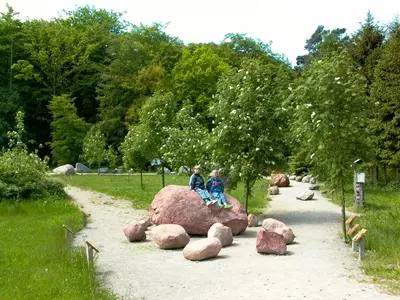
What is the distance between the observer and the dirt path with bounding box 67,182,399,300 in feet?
36.3

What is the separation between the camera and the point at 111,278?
12547 millimetres

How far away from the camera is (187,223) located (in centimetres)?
1809

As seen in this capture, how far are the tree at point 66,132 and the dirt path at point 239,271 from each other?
3810 centimetres

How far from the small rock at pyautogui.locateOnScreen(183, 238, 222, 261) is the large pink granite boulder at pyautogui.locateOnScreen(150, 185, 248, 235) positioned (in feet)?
10.7

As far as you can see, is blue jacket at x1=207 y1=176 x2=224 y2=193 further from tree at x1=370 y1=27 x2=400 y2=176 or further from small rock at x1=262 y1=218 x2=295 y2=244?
tree at x1=370 y1=27 x2=400 y2=176

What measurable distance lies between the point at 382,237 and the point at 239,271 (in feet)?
16.6

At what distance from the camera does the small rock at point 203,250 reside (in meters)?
14.5

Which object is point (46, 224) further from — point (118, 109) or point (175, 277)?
point (118, 109)

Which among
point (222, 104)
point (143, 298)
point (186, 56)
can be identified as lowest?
point (143, 298)

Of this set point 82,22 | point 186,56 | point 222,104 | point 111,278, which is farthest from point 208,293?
point 82,22

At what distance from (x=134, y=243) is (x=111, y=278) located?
15.9 ft

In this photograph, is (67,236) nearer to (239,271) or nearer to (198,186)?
(198,186)

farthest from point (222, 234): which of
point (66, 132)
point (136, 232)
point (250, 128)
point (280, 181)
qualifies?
point (66, 132)

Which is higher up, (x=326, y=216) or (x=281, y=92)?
(x=281, y=92)
